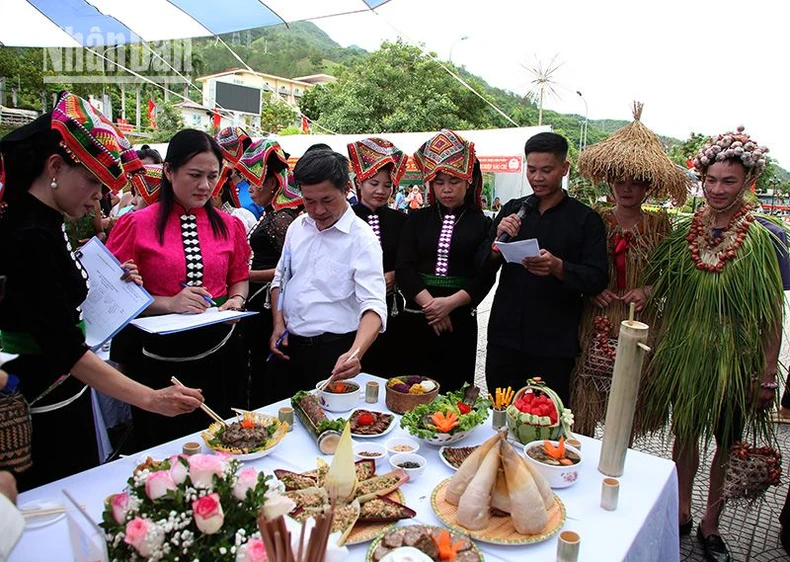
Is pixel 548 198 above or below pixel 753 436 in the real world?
above

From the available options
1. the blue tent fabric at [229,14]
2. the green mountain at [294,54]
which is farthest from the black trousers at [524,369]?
the green mountain at [294,54]

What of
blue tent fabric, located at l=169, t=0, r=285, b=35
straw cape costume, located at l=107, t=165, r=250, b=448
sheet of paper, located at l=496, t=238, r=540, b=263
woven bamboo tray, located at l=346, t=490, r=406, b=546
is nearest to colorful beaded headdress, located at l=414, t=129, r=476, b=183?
sheet of paper, located at l=496, t=238, r=540, b=263

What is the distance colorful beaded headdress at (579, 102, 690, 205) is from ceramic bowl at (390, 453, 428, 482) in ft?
6.05

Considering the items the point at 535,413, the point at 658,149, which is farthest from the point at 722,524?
the point at 658,149

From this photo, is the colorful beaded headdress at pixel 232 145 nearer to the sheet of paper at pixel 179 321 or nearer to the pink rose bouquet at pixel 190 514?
the sheet of paper at pixel 179 321

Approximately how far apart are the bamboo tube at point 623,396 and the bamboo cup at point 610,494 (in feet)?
0.65

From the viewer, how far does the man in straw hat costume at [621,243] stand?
2.69m

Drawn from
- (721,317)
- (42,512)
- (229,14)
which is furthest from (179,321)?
(229,14)

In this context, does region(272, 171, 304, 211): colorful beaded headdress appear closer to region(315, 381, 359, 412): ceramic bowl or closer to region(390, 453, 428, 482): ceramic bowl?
region(315, 381, 359, 412): ceramic bowl

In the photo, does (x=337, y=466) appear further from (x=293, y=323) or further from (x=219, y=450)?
(x=293, y=323)

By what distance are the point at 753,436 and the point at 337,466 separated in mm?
2221

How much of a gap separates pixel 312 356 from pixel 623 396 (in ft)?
4.35

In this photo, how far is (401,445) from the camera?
1.75m

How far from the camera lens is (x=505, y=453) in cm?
139
